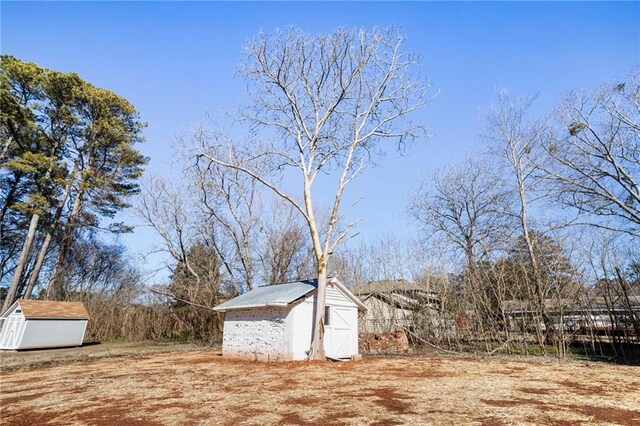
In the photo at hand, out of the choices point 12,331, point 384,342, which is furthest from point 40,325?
point 384,342

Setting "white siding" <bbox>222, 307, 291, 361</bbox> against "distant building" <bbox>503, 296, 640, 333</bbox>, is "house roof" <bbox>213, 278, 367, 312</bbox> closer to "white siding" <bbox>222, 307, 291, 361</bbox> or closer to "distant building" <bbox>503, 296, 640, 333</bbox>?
"white siding" <bbox>222, 307, 291, 361</bbox>

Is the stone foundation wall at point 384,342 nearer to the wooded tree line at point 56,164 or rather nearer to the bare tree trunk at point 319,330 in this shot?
the bare tree trunk at point 319,330

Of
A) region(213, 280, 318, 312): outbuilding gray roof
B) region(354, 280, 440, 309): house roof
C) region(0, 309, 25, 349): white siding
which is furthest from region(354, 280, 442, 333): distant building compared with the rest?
region(0, 309, 25, 349): white siding

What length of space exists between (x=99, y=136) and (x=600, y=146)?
94.7ft

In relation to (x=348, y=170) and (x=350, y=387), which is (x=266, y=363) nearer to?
(x=350, y=387)

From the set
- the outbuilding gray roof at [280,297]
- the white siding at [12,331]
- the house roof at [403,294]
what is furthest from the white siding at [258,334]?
the white siding at [12,331]

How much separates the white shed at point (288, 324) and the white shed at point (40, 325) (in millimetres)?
9333

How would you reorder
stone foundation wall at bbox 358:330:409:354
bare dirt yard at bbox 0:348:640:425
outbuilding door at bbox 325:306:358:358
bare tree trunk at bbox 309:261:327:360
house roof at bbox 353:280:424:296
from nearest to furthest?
bare dirt yard at bbox 0:348:640:425 < bare tree trunk at bbox 309:261:327:360 < outbuilding door at bbox 325:306:358:358 < stone foundation wall at bbox 358:330:409:354 < house roof at bbox 353:280:424:296

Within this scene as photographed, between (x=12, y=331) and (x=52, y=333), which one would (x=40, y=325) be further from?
(x=12, y=331)

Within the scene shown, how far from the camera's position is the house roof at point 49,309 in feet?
54.2

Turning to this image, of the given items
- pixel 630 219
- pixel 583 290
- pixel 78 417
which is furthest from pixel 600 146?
pixel 78 417

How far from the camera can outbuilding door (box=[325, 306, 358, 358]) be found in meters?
13.1

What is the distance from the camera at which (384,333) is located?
15797mm

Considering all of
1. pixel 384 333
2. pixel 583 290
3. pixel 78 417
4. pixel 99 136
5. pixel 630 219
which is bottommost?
pixel 78 417
